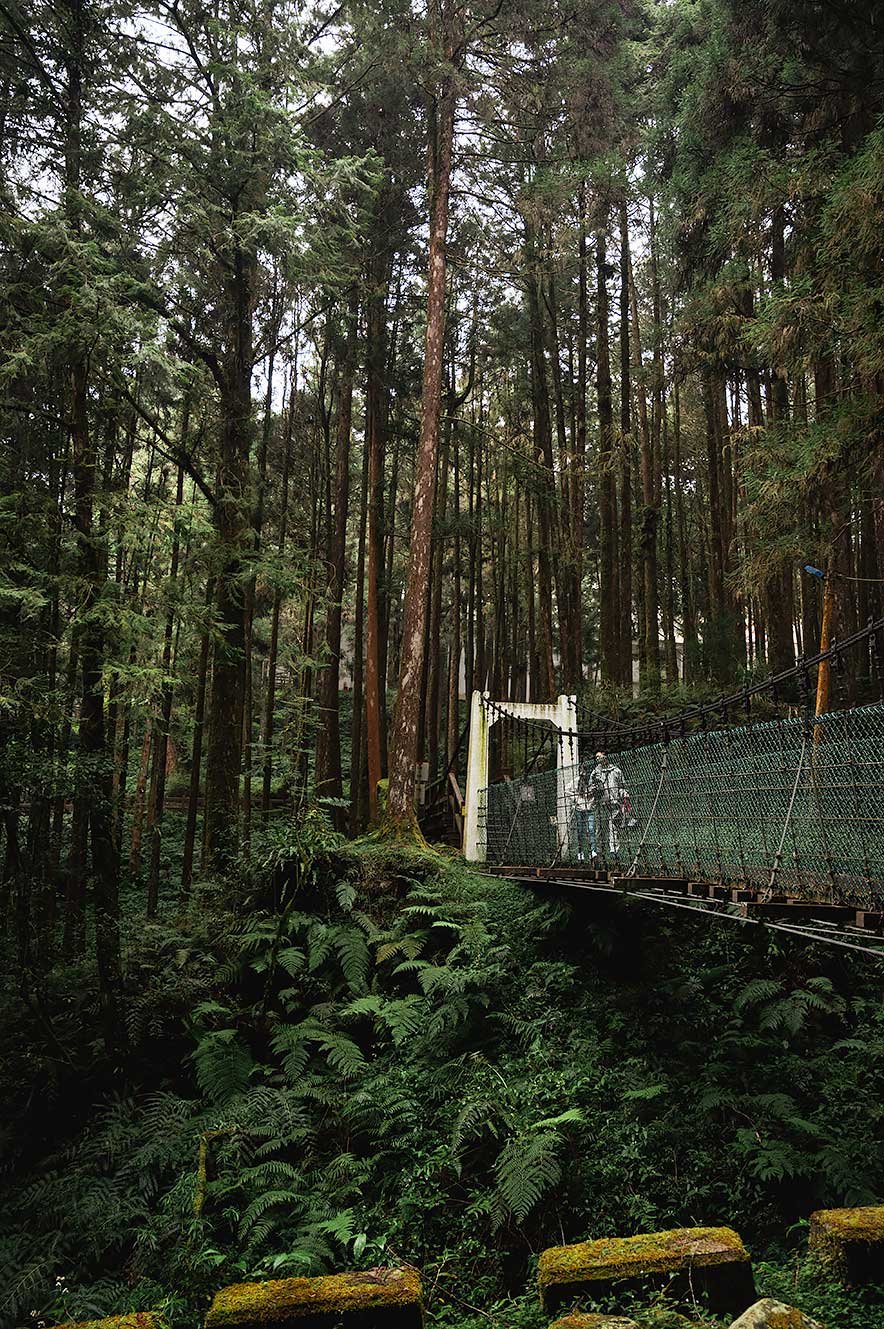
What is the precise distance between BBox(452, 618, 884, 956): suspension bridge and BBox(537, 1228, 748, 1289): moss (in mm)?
1393

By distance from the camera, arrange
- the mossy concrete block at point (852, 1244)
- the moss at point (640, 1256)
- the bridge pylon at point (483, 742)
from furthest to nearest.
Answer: the bridge pylon at point (483, 742) < the mossy concrete block at point (852, 1244) < the moss at point (640, 1256)

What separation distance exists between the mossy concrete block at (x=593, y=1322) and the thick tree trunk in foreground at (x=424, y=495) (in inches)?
275

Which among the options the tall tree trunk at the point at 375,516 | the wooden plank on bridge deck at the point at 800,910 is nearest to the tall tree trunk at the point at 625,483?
the tall tree trunk at the point at 375,516

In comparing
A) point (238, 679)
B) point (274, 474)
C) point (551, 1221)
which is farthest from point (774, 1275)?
point (274, 474)

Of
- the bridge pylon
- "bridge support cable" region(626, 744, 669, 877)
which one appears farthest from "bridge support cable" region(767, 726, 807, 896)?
the bridge pylon

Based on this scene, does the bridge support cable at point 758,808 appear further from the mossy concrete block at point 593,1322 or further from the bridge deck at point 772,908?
the mossy concrete block at point 593,1322

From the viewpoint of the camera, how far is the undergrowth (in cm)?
476

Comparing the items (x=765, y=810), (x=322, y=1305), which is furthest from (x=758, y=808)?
(x=322, y=1305)

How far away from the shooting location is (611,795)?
6605 mm

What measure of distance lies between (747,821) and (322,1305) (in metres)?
3.24

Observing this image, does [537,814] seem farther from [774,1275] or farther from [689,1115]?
[774,1275]

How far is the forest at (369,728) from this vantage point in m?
5.07

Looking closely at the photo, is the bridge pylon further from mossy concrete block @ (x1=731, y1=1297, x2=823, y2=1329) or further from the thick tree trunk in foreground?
mossy concrete block @ (x1=731, y1=1297, x2=823, y2=1329)

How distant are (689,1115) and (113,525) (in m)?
6.53
